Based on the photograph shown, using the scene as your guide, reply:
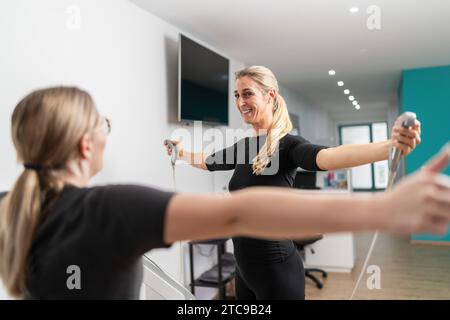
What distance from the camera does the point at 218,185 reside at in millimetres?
3625

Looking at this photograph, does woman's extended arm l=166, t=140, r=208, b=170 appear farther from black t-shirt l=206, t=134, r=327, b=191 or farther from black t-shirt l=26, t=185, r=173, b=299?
black t-shirt l=26, t=185, r=173, b=299

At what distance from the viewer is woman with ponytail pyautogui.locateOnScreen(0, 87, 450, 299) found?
50 cm

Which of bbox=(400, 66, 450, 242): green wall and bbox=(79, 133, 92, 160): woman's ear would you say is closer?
bbox=(79, 133, 92, 160): woman's ear

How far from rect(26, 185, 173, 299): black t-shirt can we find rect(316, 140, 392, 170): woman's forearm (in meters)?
0.63

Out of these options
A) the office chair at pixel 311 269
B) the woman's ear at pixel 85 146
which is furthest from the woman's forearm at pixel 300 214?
the office chair at pixel 311 269

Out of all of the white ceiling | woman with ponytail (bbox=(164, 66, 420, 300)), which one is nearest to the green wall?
the white ceiling

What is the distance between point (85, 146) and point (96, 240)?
0.61 ft

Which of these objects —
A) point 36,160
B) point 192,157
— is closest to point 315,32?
point 192,157

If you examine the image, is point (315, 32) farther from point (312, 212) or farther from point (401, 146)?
point (312, 212)

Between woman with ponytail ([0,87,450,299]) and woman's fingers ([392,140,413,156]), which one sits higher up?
woman's fingers ([392,140,413,156])

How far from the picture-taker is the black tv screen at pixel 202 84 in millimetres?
2863
